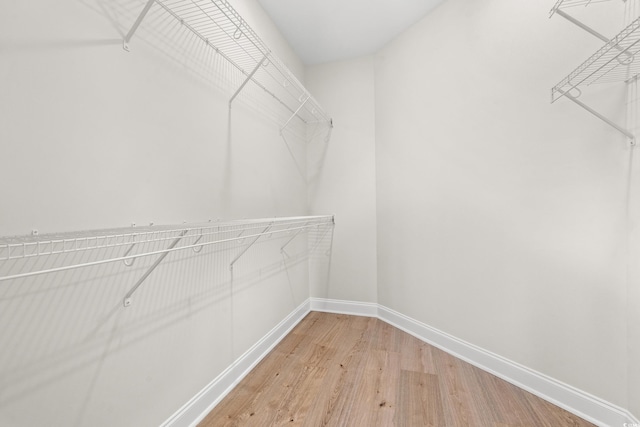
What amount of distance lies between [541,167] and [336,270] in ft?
5.69

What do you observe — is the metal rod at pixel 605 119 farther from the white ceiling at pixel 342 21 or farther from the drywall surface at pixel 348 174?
the drywall surface at pixel 348 174

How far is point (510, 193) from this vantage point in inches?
60.2

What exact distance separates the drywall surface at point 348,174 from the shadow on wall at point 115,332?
1134mm

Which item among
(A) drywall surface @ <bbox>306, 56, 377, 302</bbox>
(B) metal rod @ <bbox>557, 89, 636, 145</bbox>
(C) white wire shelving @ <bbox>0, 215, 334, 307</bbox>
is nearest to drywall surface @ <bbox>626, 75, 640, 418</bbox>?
(B) metal rod @ <bbox>557, 89, 636, 145</bbox>

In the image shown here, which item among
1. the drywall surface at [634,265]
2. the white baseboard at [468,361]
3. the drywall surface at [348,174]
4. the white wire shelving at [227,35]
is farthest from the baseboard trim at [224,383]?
the drywall surface at [634,265]

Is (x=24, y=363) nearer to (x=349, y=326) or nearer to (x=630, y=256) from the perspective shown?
(x=349, y=326)

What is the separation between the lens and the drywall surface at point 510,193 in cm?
122

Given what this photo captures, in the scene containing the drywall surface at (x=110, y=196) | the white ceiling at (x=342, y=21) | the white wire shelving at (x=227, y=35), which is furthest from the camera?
the white ceiling at (x=342, y=21)

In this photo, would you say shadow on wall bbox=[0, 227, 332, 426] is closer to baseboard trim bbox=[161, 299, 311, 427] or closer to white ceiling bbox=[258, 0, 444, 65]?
baseboard trim bbox=[161, 299, 311, 427]

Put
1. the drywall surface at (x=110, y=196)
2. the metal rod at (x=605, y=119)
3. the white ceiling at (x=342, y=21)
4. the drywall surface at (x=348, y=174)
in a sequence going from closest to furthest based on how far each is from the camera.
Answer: the drywall surface at (x=110, y=196) < the metal rod at (x=605, y=119) < the white ceiling at (x=342, y=21) < the drywall surface at (x=348, y=174)

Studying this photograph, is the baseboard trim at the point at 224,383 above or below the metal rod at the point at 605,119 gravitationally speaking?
below

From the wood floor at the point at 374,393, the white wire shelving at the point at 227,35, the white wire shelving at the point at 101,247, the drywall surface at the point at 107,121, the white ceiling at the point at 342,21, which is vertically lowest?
the wood floor at the point at 374,393

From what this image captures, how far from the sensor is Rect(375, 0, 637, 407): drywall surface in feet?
4.00

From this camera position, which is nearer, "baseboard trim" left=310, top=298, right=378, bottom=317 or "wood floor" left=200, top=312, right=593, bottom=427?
"wood floor" left=200, top=312, right=593, bottom=427
